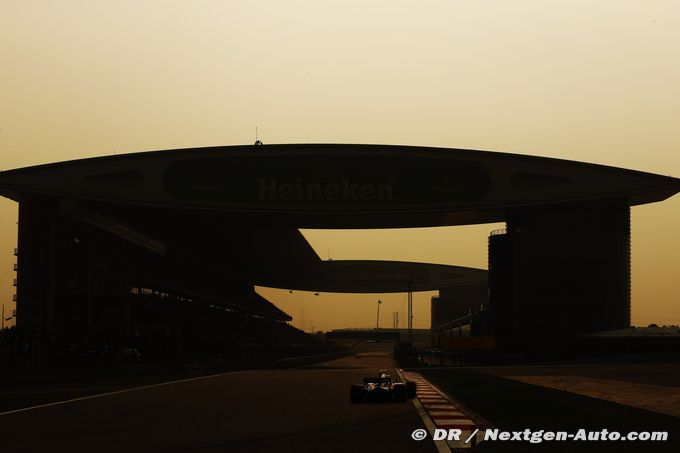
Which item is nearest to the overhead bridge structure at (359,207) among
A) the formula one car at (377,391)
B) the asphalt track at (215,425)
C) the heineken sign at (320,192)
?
the heineken sign at (320,192)

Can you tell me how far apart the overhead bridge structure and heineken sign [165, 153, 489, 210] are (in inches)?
3.1

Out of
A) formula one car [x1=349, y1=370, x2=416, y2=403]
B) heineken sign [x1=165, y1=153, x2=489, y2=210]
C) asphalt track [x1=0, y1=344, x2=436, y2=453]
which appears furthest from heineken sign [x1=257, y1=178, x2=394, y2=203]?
formula one car [x1=349, y1=370, x2=416, y2=403]

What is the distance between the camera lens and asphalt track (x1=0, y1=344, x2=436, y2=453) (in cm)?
1580

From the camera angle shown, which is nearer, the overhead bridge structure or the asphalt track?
the asphalt track

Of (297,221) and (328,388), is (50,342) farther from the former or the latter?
(328,388)

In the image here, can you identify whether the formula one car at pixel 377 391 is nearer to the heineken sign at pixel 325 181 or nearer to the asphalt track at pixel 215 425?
the asphalt track at pixel 215 425

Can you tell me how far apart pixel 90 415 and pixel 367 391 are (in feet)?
25.9

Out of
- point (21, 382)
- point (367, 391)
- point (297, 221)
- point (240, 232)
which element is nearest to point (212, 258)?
point (240, 232)

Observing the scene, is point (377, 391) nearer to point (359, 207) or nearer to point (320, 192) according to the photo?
point (359, 207)

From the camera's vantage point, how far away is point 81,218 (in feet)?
238

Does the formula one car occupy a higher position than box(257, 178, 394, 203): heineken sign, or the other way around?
box(257, 178, 394, 203): heineken sign

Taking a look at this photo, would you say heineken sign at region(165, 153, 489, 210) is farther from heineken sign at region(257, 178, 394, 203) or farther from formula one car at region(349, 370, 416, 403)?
formula one car at region(349, 370, 416, 403)

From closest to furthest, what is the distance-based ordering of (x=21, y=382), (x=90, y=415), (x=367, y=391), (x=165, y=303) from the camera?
1. (x=90, y=415)
2. (x=367, y=391)
3. (x=21, y=382)
4. (x=165, y=303)

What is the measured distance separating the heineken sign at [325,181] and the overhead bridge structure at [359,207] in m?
0.08
